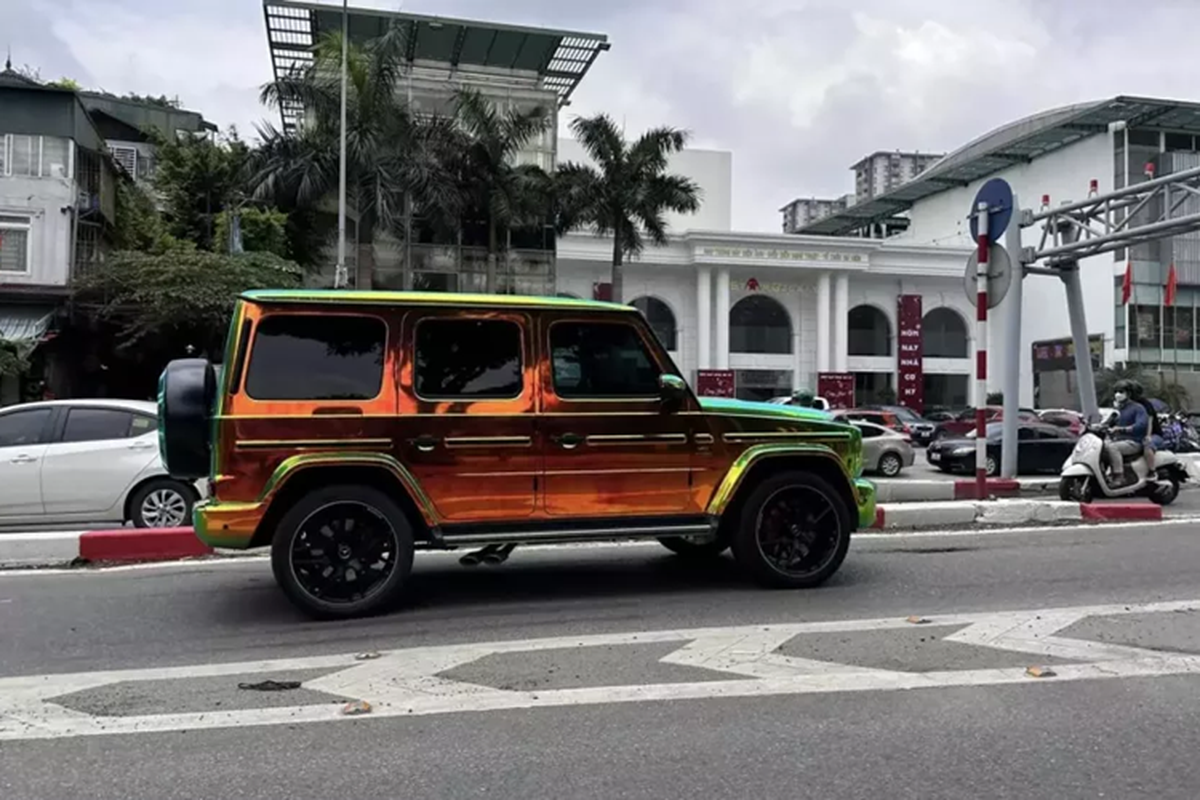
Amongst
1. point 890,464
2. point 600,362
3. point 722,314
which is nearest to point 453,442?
point 600,362

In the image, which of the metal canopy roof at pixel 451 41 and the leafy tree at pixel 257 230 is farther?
the metal canopy roof at pixel 451 41

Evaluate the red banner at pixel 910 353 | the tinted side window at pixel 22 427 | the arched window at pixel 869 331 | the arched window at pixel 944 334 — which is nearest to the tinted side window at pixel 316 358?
the tinted side window at pixel 22 427

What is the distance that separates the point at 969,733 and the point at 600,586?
348 centimetres

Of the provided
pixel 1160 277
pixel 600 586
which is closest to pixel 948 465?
pixel 600 586

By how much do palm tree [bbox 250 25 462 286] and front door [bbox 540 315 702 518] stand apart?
84.1 ft

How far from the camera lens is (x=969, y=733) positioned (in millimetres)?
4359

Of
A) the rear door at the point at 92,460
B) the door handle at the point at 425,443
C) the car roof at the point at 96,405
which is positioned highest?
the car roof at the point at 96,405

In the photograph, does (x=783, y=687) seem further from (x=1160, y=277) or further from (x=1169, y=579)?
(x=1160, y=277)

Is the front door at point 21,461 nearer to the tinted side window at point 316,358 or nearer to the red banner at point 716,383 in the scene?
the tinted side window at point 316,358

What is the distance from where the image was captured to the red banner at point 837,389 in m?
41.9

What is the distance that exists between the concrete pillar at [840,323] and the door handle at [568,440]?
41.5m

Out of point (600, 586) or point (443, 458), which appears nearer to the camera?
point (443, 458)

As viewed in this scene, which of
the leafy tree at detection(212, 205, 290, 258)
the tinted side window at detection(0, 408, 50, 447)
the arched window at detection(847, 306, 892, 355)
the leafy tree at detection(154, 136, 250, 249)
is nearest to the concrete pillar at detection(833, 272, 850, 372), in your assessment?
the arched window at detection(847, 306, 892, 355)

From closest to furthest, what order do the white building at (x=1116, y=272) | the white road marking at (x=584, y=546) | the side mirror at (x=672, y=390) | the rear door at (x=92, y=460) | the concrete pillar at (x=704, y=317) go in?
the side mirror at (x=672, y=390), the white road marking at (x=584, y=546), the rear door at (x=92, y=460), the concrete pillar at (x=704, y=317), the white building at (x=1116, y=272)
